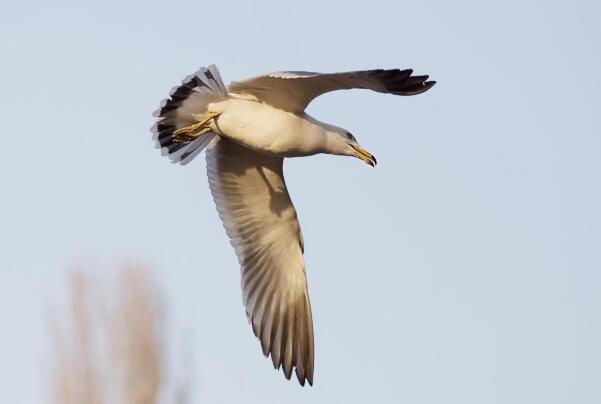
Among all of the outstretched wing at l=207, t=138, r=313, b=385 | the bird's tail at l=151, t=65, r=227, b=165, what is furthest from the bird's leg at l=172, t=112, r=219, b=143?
the outstretched wing at l=207, t=138, r=313, b=385

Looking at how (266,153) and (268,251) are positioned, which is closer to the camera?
(266,153)

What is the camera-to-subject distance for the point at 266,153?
26.9 ft

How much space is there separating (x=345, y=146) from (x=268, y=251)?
42.1 inches

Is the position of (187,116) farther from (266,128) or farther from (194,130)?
(266,128)

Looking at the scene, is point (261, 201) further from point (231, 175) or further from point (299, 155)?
point (299, 155)

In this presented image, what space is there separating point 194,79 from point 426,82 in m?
1.20

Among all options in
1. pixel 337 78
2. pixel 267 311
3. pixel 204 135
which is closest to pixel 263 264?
pixel 267 311

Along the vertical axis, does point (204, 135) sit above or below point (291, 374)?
above

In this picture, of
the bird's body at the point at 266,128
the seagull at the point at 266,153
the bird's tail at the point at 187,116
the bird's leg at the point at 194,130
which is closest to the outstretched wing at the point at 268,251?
the seagull at the point at 266,153

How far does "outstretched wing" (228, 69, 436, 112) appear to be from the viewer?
7551 mm

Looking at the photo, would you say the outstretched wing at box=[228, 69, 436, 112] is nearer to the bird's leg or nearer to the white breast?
the white breast

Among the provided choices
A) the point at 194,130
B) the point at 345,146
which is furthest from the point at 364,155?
the point at 194,130

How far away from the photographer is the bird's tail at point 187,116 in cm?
812

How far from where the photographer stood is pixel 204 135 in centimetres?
850
